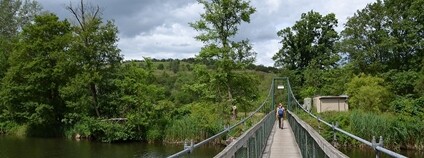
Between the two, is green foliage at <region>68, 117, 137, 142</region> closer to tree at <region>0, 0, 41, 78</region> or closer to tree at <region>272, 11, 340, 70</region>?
tree at <region>0, 0, 41, 78</region>

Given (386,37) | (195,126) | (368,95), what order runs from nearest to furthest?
(195,126)
(368,95)
(386,37)

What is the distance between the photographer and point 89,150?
98.0 feet

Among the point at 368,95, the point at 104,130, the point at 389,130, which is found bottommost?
the point at 104,130

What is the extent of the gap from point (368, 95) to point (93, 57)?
22370 millimetres

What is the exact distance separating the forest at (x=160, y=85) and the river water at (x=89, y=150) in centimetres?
261

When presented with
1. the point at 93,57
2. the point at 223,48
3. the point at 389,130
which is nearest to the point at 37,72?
the point at 93,57

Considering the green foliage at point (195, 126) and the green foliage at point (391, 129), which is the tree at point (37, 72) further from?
the green foliage at point (391, 129)

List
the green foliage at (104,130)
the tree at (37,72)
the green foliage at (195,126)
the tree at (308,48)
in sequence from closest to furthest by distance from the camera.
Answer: the green foliage at (195,126)
the green foliage at (104,130)
the tree at (37,72)
the tree at (308,48)

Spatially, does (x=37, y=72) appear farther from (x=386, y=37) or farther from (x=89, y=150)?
(x=386, y=37)

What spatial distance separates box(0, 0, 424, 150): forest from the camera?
35.9 meters

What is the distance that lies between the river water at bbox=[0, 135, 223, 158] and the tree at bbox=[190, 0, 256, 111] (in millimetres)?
7545

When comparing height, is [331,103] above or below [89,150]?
above

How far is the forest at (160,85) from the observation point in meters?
35.9

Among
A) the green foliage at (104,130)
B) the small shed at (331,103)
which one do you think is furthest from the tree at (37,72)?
the small shed at (331,103)
